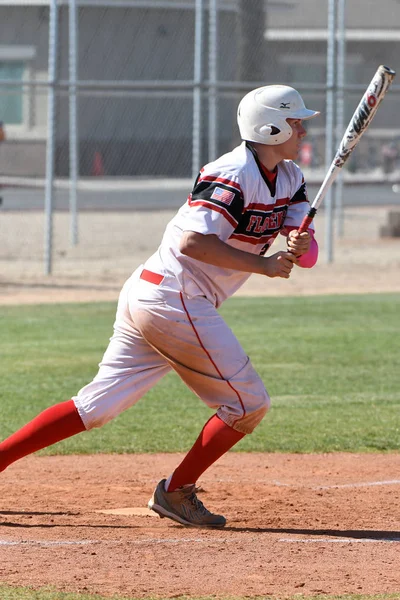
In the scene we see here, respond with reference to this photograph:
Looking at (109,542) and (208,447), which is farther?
(208,447)

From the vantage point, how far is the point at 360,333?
38.5ft

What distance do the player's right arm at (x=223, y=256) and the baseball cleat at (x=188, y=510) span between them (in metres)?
1.17

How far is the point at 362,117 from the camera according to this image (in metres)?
5.20

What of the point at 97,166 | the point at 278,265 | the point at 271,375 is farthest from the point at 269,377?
the point at 97,166

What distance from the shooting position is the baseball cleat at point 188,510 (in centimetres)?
536

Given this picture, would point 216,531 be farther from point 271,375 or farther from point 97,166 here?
point 97,166

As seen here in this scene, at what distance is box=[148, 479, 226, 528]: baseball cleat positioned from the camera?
5.36 m

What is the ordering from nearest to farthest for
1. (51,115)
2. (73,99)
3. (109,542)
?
1. (109,542)
2. (51,115)
3. (73,99)

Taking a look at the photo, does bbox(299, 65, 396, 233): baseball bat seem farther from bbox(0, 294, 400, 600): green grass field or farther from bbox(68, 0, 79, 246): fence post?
bbox(68, 0, 79, 246): fence post

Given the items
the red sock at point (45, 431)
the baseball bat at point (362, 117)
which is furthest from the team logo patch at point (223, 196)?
the red sock at point (45, 431)

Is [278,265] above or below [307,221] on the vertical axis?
below

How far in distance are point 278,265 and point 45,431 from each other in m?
1.35

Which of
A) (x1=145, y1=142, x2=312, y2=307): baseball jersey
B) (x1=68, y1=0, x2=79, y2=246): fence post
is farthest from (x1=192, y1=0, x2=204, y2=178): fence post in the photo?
(x1=145, y1=142, x2=312, y2=307): baseball jersey

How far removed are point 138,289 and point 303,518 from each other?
1426mm
